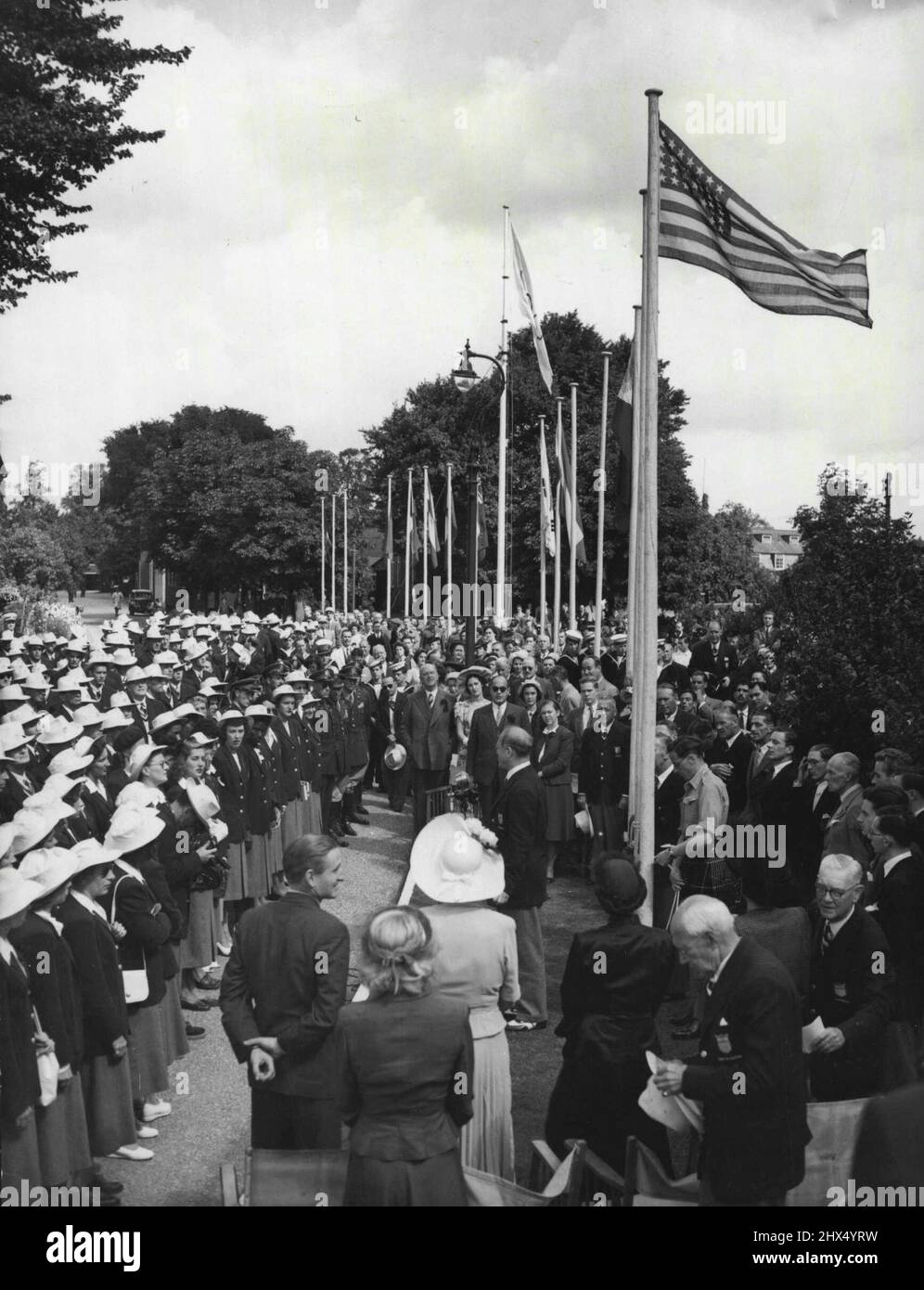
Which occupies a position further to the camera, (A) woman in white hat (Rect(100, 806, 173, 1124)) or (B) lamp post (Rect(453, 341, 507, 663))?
(B) lamp post (Rect(453, 341, 507, 663))

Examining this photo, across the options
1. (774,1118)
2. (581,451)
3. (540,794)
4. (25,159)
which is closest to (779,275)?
(540,794)

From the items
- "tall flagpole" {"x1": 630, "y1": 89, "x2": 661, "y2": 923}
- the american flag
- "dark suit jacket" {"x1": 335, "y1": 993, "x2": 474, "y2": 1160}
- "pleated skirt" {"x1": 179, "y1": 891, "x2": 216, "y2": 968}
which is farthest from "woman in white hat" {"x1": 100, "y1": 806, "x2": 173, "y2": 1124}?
the american flag

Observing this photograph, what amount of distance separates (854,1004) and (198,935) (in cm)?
514

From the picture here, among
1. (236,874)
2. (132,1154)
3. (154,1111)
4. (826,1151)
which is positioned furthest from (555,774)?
(826,1151)

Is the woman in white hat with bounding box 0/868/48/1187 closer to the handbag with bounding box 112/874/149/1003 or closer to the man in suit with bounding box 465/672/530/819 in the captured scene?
the handbag with bounding box 112/874/149/1003

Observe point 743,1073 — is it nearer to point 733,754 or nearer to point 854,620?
point 733,754

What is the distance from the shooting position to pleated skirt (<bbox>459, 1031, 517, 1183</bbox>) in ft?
19.3

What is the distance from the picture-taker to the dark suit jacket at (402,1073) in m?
4.45

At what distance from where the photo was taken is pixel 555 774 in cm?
1284

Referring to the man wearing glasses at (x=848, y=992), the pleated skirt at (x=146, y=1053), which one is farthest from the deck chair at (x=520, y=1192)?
the pleated skirt at (x=146, y=1053)

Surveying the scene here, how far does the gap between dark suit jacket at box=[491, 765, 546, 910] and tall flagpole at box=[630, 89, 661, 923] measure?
680 millimetres

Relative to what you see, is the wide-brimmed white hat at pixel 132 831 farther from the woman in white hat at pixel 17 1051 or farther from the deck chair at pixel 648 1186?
the deck chair at pixel 648 1186

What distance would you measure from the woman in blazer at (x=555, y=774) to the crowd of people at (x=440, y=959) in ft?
2.26

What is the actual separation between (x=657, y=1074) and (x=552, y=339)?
5042 centimetres
